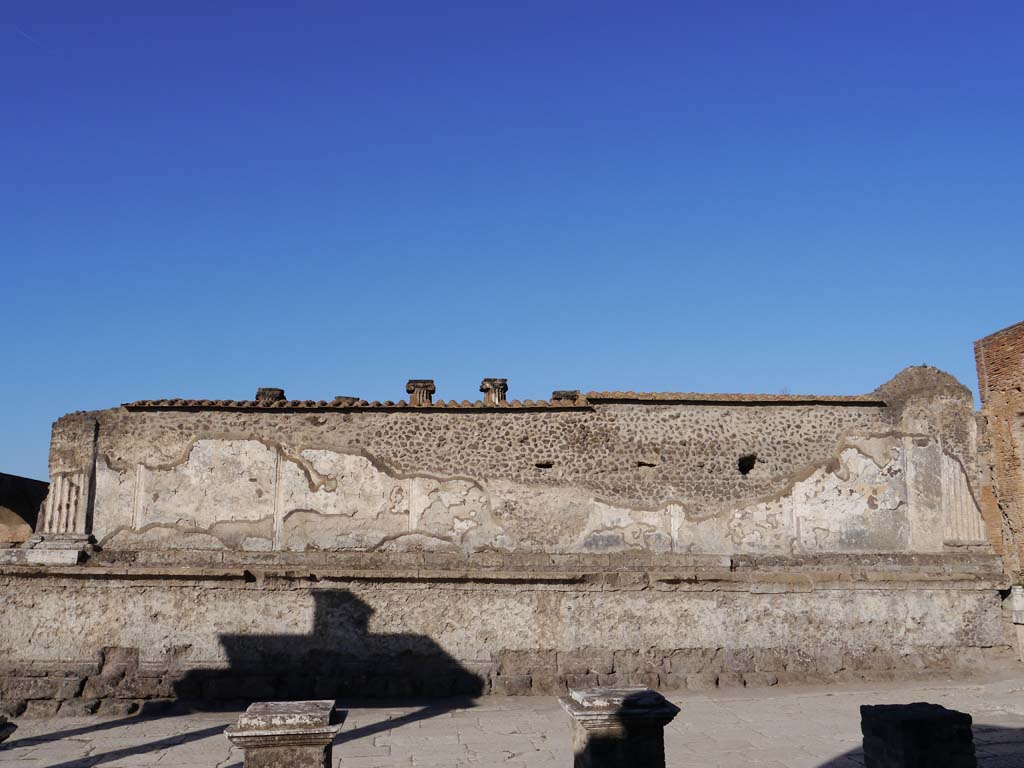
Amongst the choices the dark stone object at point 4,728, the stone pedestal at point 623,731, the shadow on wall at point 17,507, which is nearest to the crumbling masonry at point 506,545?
the dark stone object at point 4,728

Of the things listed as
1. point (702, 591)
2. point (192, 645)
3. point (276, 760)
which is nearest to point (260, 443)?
point (192, 645)

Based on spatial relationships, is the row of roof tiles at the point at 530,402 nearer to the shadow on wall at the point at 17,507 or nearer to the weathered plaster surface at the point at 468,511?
the weathered plaster surface at the point at 468,511

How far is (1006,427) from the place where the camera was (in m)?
12.6

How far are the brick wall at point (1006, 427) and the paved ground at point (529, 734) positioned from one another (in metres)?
2.54

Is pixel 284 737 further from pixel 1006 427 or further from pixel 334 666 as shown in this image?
pixel 1006 427

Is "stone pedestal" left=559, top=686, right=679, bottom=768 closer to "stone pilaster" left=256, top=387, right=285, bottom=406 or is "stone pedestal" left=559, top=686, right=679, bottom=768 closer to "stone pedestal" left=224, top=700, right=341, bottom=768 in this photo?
"stone pedestal" left=224, top=700, right=341, bottom=768

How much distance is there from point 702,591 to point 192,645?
20.7 feet

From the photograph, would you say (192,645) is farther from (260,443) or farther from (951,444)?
(951,444)

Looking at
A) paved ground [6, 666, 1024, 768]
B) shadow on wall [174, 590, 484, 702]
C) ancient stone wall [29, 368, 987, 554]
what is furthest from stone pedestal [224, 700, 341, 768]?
ancient stone wall [29, 368, 987, 554]

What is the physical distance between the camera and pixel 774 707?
9617mm

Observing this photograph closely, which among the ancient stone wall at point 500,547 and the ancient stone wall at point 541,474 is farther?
the ancient stone wall at point 541,474

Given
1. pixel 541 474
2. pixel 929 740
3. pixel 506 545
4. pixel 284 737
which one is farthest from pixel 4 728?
pixel 541 474

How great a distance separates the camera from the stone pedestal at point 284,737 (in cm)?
496

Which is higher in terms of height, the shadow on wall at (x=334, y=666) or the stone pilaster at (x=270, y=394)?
the stone pilaster at (x=270, y=394)
